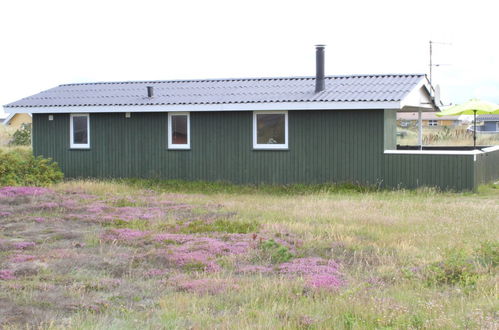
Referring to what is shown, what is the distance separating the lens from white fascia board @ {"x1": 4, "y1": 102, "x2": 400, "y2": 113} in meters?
18.9

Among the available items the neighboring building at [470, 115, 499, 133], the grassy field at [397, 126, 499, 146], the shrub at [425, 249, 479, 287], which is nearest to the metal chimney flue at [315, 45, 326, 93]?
the shrub at [425, 249, 479, 287]

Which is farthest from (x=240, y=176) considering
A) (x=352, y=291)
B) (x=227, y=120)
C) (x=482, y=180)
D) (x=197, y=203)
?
(x=352, y=291)

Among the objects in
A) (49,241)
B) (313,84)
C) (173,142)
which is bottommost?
(49,241)

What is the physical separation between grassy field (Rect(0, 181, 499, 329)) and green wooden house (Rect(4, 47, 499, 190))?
318 centimetres

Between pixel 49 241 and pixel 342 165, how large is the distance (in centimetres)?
1050

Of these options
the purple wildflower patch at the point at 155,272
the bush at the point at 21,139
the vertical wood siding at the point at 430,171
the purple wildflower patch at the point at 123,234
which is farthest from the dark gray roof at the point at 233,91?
the bush at the point at 21,139

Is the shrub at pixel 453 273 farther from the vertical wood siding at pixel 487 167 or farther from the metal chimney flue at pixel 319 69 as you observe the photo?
the metal chimney flue at pixel 319 69

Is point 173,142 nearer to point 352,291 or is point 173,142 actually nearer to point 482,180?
point 482,180

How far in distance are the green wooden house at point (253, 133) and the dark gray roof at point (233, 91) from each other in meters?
0.04

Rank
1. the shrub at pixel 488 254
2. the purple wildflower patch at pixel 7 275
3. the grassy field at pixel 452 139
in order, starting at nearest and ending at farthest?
the purple wildflower patch at pixel 7 275, the shrub at pixel 488 254, the grassy field at pixel 452 139

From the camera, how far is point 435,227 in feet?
40.0

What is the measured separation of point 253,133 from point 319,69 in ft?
9.03

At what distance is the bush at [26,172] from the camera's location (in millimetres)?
19859

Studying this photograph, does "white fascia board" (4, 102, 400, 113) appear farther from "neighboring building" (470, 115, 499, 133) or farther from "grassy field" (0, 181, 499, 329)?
"neighboring building" (470, 115, 499, 133)
